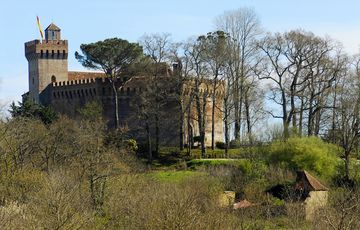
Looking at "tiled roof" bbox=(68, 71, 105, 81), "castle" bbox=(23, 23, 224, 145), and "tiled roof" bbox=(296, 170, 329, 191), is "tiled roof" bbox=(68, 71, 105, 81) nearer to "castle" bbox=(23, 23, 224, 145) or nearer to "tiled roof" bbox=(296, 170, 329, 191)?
"castle" bbox=(23, 23, 224, 145)

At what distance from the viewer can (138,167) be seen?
47.8 m

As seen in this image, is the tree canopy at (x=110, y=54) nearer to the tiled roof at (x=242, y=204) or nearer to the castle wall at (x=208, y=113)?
the castle wall at (x=208, y=113)

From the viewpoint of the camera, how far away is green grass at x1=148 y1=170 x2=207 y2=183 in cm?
4481

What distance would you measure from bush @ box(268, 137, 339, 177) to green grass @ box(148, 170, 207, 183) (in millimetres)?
4622

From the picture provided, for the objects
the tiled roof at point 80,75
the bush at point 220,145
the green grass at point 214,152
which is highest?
the tiled roof at point 80,75

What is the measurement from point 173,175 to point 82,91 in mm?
21283

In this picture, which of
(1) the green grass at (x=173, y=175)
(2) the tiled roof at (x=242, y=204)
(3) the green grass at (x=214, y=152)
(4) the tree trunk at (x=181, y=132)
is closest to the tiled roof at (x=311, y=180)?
(2) the tiled roof at (x=242, y=204)

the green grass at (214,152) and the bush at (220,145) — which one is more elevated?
the bush at (220,145)

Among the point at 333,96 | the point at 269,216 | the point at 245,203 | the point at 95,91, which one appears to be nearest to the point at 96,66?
the point at 95,91

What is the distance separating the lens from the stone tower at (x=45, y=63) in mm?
70000

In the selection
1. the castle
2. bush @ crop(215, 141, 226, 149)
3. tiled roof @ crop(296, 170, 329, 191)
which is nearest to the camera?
tiled roof @ crop(296, 170, 329, 191)

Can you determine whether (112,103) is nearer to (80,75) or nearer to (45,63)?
(45,63)

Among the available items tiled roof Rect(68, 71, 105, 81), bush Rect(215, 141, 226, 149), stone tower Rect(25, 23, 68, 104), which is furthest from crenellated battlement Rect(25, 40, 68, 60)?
bush Rect(215, 141, 226, 149)

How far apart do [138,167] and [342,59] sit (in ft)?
59.9
